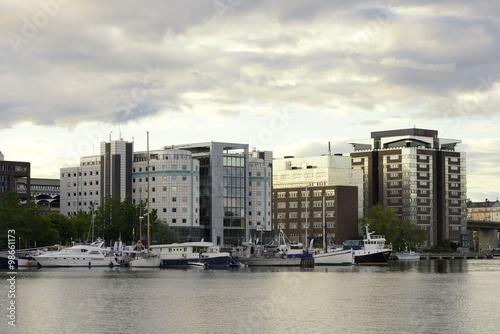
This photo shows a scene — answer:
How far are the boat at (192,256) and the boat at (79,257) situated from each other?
953cm

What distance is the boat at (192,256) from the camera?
593ft

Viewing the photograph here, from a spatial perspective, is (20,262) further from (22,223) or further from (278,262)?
(278,262)

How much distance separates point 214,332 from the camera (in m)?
70.2

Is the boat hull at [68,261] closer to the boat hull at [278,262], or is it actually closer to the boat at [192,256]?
the boat at [192,256]

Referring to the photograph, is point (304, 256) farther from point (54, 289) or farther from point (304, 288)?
point (54, 289)

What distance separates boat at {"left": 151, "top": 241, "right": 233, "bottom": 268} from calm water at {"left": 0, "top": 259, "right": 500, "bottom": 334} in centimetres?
4301

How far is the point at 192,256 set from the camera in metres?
181

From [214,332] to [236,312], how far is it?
14706 millimetres

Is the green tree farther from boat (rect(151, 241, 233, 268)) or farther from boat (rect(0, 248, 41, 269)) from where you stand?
boat (rect(151, 241, 233, 268))

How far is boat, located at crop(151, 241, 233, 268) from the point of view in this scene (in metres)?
181

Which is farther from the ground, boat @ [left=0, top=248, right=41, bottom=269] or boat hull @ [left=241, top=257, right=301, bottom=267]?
boat @ [left=0, top=248, right=41, bottom=269]

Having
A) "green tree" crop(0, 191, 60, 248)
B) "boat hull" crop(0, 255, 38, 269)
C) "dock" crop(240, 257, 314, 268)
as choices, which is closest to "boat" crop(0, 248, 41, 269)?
"boat hull" crop(0, 255, 38, 269)

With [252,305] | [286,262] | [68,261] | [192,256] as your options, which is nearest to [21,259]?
[68,261]

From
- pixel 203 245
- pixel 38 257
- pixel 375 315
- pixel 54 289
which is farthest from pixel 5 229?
pixel 375 315
